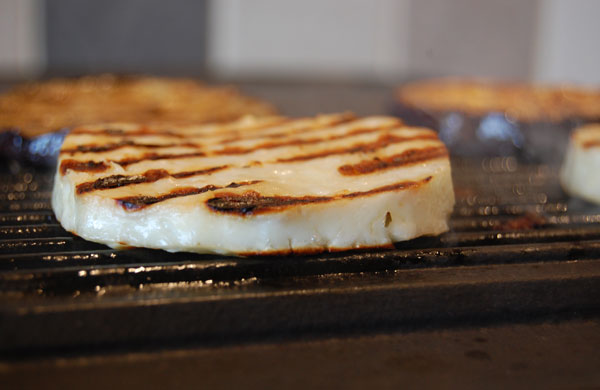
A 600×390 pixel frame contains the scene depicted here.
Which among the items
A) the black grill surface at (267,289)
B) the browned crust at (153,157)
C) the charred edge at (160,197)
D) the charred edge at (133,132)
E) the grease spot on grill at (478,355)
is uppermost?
the charred edge at (133,132)

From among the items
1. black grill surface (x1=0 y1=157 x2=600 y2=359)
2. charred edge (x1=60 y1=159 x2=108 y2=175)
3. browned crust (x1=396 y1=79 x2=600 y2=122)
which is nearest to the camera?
black grill surface (x1=0 y1=157 x2=600 y2=359)

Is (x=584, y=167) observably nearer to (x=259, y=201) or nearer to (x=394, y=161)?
(x=394, y=161)

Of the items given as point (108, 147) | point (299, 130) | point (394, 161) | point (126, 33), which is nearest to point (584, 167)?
point (394, 161)

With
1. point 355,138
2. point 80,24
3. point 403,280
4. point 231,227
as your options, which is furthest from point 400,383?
point 80,24

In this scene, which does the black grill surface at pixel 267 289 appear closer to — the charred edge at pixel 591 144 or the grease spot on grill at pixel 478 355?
the grease spot on grill at pixel 478 355

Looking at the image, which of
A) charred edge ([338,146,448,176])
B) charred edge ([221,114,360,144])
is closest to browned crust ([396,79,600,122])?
charred edge ([221,114,360,144])

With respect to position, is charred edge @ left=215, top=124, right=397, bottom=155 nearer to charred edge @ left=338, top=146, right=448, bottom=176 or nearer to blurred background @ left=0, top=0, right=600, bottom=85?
charred edge @ left=338, top=146, right=448, bottom=176

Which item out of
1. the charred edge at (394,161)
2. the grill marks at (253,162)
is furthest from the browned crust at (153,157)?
the charred edge at (394,161)
